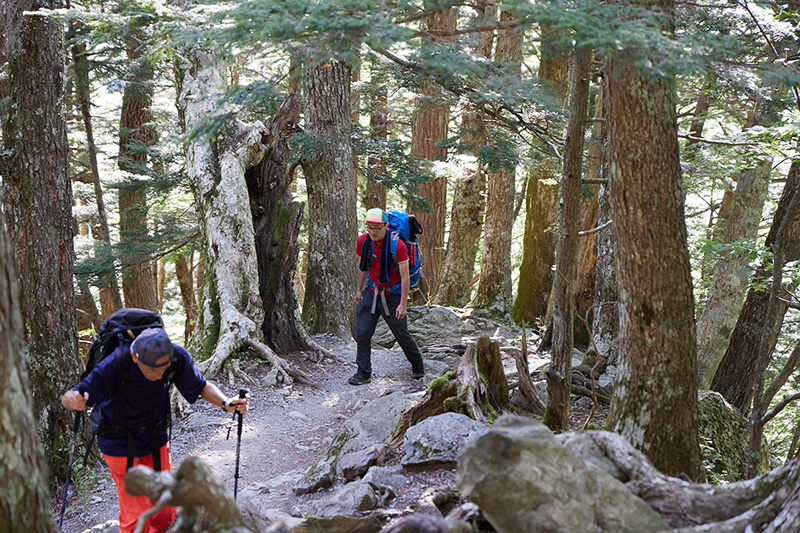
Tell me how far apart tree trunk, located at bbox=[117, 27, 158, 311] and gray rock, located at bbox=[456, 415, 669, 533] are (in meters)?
11.0

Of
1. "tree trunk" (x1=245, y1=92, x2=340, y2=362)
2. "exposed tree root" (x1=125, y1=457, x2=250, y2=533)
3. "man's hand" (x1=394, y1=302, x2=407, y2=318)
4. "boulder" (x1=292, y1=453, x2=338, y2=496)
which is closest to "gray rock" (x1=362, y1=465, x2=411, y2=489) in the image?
"boulder" (x1=292, y1=453, x2=338, y2=496)

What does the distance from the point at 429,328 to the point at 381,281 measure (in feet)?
14.2

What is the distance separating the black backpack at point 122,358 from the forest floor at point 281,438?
155 cm

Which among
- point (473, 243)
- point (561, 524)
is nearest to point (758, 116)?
point (473, 243)

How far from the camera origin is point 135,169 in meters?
12.6

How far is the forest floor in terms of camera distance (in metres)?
5.45

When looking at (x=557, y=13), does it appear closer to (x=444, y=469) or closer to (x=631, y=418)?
(x=631, y=418)

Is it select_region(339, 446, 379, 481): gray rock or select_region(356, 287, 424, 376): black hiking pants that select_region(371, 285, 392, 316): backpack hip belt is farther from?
select_region(339, 446, 379, 481): gray rock

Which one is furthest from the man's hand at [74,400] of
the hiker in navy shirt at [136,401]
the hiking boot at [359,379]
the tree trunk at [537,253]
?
the tree trunk at [537,253]

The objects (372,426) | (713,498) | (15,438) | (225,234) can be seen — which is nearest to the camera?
(15,438)

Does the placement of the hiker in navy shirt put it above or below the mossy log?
above

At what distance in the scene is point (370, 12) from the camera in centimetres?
371

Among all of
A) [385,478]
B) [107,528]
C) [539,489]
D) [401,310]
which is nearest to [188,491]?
[539,489]

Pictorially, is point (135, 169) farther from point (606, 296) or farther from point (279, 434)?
point (606, 296)
